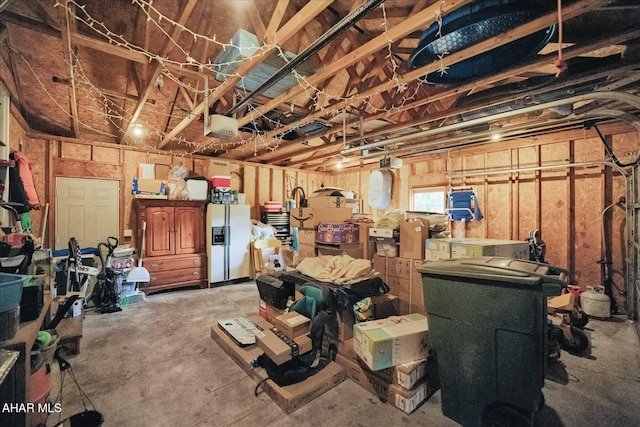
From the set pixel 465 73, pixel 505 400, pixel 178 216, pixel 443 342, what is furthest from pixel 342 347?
pixel 178 216

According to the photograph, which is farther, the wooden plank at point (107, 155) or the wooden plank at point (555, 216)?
the wooden plank at point (107, 155)

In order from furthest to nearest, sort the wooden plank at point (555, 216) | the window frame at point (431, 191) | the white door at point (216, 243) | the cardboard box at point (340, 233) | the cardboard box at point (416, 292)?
the window frame at point (431, 191), the white door at point (216, 243), the wooden plank at point (555, 216), the cardboard box at point (340, 233), the cardboard box at point (416, 292)

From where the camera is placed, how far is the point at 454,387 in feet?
5.76

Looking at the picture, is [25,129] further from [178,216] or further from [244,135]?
[244,135]

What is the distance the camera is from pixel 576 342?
9.10 feet

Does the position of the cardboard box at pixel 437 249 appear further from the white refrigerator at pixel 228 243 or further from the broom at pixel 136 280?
the broom at pixel 136 280

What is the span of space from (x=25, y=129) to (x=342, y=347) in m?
5.45

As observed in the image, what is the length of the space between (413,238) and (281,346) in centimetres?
167

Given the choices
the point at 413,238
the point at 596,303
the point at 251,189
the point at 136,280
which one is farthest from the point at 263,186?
the point at 596,303

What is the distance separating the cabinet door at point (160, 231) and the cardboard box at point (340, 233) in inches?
126

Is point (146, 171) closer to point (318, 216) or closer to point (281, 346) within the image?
point (318, 216)

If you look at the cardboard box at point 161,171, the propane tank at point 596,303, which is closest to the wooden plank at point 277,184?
the cardboard box at point 161,171

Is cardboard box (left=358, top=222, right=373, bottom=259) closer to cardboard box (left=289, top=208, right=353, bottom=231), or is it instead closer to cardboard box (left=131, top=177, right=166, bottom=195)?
cardboard box (left=289, top=208, right=353, bottom=231)

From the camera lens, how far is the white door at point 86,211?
4383mm
